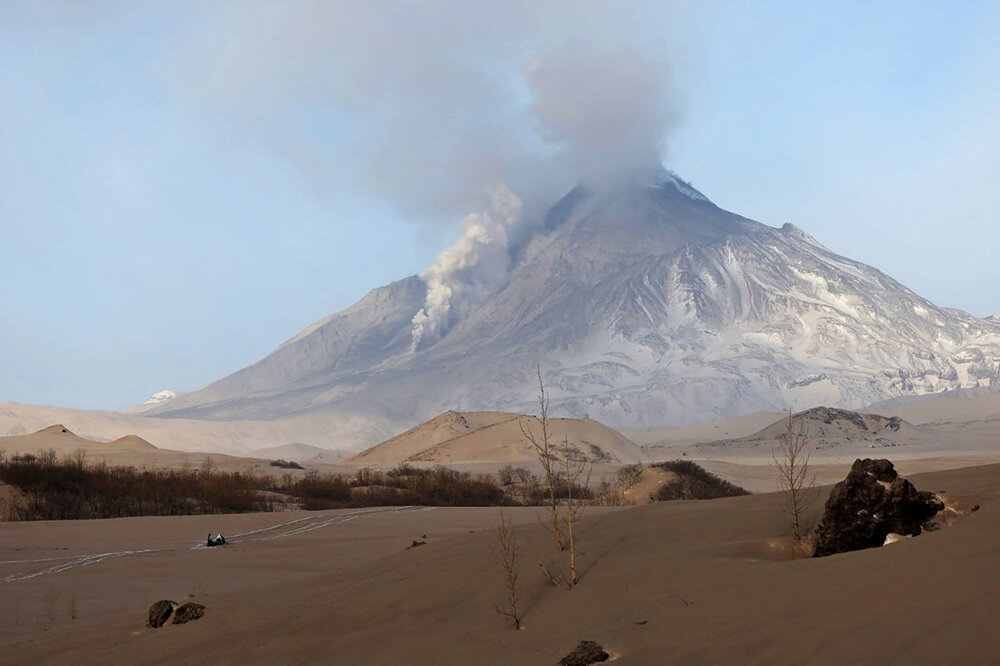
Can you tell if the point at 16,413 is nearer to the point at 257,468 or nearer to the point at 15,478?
the point at 257,468

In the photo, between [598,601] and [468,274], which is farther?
[468,274]

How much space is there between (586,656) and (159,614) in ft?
12.6

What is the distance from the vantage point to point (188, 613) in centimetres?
730

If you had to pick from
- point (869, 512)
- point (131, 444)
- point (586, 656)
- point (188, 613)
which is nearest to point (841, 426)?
point (131, 444)

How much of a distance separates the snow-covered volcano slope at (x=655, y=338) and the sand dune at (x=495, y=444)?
66.0 metres

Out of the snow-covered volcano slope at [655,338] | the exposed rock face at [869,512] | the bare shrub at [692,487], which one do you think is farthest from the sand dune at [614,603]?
the snow-covered volcano slope at [655,338]

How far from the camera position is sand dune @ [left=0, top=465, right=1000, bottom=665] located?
172 inches

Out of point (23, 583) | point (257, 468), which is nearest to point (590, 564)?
point (23, 583)

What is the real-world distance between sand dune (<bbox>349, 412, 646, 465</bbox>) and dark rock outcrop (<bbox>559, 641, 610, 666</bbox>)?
40938 mm

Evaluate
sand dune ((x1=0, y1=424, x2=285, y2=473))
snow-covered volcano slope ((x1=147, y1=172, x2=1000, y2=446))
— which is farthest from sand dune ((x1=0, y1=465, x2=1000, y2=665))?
snow-covered volcano slope ((x1=147, y1=172, x2=1000, y2=446))

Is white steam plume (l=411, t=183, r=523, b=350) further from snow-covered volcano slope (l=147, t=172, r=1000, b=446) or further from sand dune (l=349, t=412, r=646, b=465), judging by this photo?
sand dune (l=349, t=412, r=646, b=465)

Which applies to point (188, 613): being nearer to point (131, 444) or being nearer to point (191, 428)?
point (131, 444)

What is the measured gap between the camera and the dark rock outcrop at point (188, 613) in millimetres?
7230

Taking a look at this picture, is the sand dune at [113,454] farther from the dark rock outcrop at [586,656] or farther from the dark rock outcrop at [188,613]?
the dark rock outcrop at [586,656]
